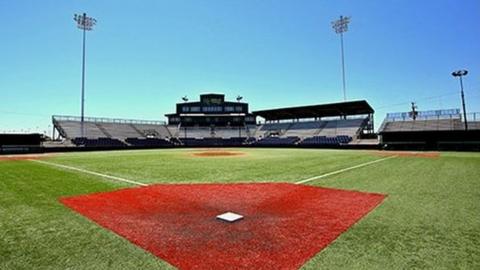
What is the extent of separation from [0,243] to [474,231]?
817cm

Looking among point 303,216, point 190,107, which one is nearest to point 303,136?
point 190,107

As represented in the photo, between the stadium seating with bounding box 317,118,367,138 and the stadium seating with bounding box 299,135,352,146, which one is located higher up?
the stadium seating with bounding box 317,118,367,138

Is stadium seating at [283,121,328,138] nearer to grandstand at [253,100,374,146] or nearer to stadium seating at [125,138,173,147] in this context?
grandstand at [253,100,374,146]

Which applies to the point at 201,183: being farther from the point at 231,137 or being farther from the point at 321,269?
the point at 231,137

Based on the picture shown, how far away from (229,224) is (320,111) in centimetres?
4884

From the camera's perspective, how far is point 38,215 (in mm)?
5926

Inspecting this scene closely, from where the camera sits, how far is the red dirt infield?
12.7 feet

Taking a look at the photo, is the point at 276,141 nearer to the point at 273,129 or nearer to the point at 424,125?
the point at 273,129

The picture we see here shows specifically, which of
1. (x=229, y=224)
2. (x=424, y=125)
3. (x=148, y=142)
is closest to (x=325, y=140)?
(x=424, y=125)

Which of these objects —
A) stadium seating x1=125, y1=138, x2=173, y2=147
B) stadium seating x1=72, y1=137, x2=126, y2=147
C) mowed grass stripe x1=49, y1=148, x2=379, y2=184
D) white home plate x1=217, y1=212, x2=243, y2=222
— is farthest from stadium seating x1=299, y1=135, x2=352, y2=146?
white home plate x1=217, y1=212, x2=243, y2=222

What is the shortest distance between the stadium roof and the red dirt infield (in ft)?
126

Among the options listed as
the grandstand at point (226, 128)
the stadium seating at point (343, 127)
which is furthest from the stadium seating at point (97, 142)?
the stadium seating at point (343, 127)

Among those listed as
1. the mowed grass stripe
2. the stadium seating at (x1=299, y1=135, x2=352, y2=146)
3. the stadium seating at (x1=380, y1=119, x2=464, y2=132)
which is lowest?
the mowed grass stripe

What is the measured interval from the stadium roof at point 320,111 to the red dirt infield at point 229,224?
38509 mm
